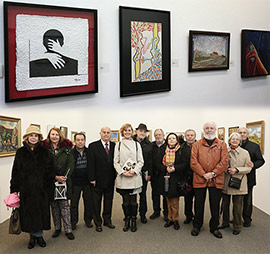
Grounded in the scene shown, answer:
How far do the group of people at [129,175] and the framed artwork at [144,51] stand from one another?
0.85m

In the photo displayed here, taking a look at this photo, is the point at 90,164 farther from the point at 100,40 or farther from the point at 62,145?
the point at 100,40

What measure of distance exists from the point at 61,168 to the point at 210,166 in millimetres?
2172

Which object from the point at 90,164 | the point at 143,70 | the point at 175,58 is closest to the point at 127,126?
the point at 90,164

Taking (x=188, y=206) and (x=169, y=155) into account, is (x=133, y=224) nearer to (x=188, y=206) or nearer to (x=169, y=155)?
(x=188, y=206)

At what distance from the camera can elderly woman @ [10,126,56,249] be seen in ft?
16.1

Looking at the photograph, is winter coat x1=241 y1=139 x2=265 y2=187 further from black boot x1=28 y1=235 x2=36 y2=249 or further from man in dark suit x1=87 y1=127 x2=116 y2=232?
black boot x1=28 y1=235 x2=36 y2=249

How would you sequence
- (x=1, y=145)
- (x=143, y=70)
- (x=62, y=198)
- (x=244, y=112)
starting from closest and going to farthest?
(x=62, y=198)
(x=1, y=145)
(x=143, y=70)
(x=244, y=112)

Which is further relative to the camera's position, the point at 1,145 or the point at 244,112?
the point at 244,112

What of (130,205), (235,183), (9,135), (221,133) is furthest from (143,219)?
(9,135)

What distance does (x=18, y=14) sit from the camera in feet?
17.5

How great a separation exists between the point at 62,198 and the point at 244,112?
3775 mm

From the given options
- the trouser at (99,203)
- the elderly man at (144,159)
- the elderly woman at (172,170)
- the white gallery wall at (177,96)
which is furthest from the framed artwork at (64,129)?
the elderly woman at (172,170)

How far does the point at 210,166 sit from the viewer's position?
5.27 metres

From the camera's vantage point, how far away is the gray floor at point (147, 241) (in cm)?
490
